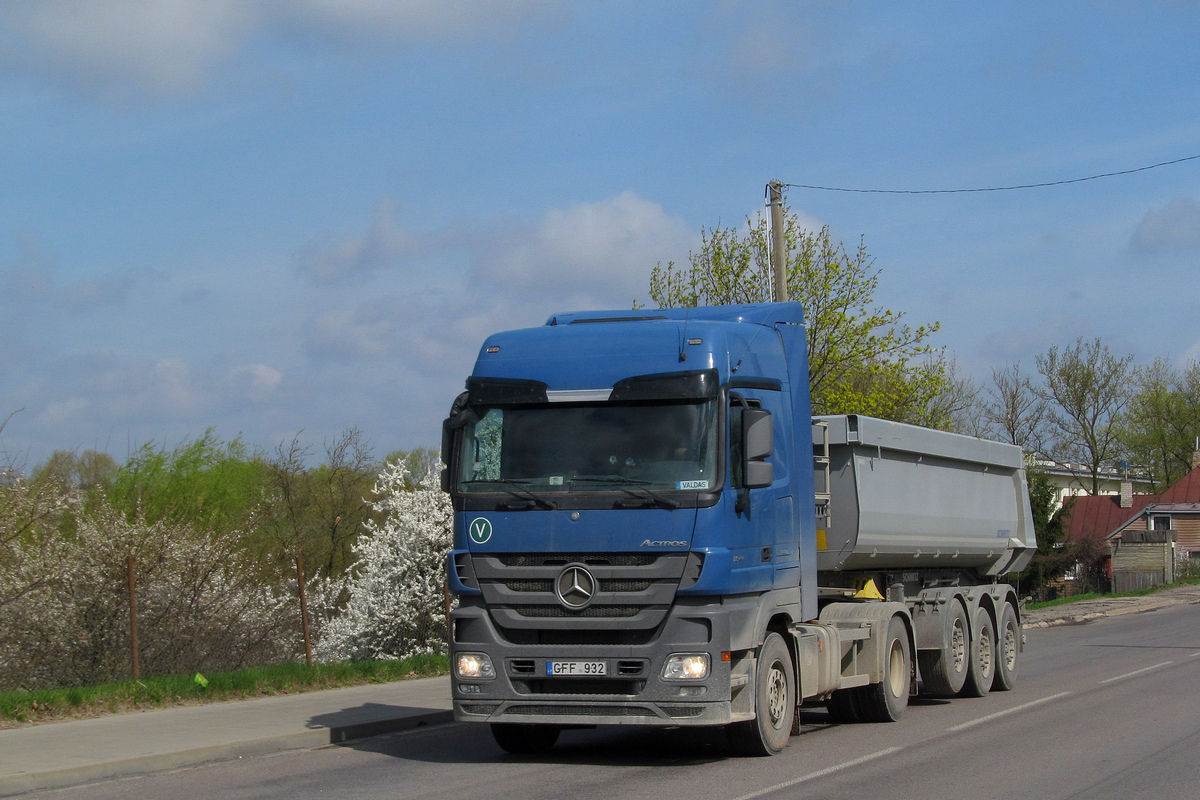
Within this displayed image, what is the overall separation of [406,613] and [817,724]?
10777 mm

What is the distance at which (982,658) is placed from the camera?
48.8 feet

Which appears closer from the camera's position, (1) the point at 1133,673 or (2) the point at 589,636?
(2) the point at 589,636

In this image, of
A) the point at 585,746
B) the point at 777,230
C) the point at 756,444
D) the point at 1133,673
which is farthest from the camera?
the point at 777,230

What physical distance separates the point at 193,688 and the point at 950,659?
337 inches

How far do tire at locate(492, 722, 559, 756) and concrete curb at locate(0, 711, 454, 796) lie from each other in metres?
1.82

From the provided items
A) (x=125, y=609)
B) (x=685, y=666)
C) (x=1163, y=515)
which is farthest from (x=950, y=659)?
(x=1163, y=515)

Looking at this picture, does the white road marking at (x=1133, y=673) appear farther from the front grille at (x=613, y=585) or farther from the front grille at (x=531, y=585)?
the front grille at (x=531, y=585)

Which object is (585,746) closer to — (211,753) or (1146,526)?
(211,753)

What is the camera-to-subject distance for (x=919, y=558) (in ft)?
45.8

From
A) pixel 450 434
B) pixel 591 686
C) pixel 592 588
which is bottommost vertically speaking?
pixel 591 686

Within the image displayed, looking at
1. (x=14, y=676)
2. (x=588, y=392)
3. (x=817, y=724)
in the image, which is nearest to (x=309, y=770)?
(x=588, y=392)

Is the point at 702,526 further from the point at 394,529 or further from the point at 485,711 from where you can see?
the point at 394,529

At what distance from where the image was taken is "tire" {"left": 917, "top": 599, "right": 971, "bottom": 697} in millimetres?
13844

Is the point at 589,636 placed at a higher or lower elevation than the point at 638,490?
lower
